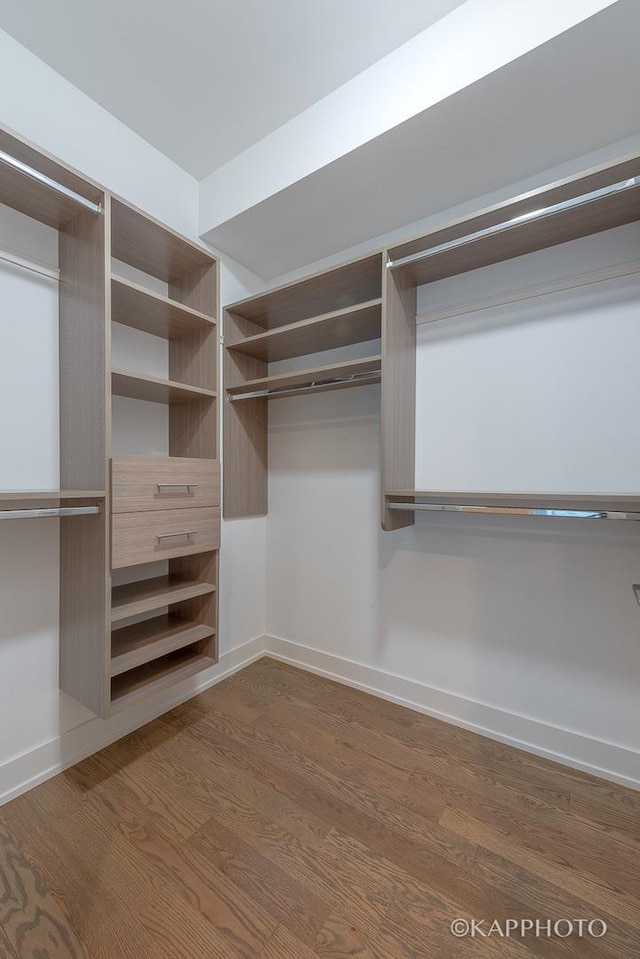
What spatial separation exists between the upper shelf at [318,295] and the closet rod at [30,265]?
0.83 m

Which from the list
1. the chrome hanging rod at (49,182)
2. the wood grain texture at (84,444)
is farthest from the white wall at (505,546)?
the chrome hanging rod at (49,182)

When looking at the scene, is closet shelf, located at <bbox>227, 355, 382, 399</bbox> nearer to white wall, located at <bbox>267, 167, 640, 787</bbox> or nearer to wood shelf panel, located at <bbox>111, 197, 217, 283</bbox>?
white wall, located at <bbox>267, 167, 640, 787</bbox>

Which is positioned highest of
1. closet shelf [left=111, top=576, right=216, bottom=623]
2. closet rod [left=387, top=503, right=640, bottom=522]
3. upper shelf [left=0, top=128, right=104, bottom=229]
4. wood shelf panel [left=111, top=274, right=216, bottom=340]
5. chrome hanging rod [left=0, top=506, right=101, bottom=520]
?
upper shelf [left=0, top=128, right=104, bottom=229]

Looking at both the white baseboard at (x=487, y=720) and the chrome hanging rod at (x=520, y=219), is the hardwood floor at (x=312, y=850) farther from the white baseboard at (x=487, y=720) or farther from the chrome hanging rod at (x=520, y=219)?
the chrome hanging rod at (x=520, y=219)

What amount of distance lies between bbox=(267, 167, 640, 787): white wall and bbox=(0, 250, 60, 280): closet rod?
132 centimetres

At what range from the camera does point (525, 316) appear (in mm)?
1630

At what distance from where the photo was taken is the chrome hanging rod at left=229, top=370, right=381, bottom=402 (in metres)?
1.77

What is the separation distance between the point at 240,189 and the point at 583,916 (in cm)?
299

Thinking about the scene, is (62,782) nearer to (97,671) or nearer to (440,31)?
(97,671)

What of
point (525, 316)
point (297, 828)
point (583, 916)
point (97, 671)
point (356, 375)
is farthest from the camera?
point (356, 375)

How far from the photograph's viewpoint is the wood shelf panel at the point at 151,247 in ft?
5.08

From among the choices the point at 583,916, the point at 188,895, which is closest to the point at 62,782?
the point at 188,895

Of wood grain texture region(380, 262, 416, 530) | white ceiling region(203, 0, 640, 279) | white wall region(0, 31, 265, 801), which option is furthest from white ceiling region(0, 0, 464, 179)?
wood grain texture region(380, 262, 416, 530)

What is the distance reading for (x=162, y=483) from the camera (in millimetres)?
1573
